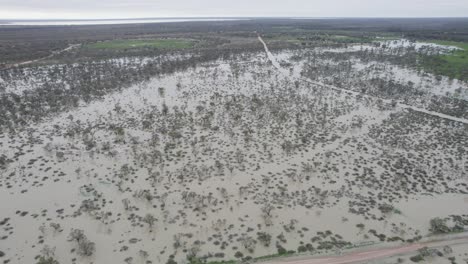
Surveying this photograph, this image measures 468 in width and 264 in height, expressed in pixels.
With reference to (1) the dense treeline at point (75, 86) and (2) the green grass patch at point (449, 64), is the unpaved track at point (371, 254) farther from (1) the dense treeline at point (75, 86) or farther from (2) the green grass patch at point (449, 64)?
(2) the green grass patch at point (449, 64)

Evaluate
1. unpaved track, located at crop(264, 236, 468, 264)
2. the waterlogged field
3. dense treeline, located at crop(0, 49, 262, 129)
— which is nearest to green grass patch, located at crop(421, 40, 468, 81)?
the waterlogged field

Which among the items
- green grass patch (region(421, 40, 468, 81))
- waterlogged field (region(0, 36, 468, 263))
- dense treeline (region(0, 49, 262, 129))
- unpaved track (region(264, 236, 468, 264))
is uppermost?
green grass patch (region(421, 40, 468, 81))

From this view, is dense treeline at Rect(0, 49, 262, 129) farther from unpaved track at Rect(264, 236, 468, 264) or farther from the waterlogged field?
unpaved track at Rect(264, 236, 468, 264)

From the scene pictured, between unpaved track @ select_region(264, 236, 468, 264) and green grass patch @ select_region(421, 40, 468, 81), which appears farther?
green grass patch @ select_region(421, 40, 468, 81)

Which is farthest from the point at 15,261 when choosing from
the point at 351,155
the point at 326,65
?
the point at 326,65

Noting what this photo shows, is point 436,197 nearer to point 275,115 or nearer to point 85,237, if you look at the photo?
point 275,115

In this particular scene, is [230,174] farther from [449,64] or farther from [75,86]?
[449,64]

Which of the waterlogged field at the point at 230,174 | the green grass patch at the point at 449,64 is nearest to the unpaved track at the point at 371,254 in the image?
the waterlogged field at the point at 230,174
